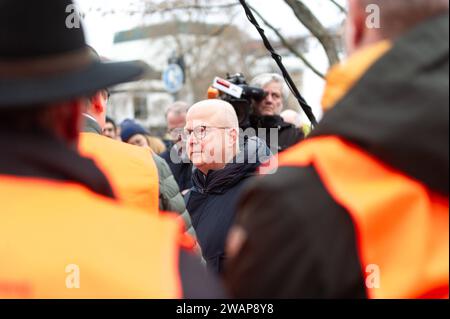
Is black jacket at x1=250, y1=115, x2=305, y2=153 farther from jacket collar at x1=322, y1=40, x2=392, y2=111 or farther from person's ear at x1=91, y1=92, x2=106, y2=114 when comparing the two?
jacket collar at x1=322, y1=40, x2=392, y2=111

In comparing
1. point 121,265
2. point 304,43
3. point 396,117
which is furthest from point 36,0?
point 304,43

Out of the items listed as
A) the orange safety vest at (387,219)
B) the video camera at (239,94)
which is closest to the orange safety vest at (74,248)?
the orange safety vest at (387,219)

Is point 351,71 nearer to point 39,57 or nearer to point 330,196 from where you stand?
point 330,196

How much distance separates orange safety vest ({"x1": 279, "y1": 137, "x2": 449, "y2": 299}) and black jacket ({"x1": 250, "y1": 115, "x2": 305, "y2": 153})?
11.9 feet

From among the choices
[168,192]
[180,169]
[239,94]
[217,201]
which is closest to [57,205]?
[168,192]

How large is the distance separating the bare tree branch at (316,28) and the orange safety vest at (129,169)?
253 cm

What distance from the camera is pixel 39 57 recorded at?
Answer: 1.38 metres

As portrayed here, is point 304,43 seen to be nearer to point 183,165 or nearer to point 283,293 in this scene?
point 183,165

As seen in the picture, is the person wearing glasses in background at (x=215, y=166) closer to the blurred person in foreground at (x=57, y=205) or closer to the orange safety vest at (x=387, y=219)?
the orange safety vest at (x=387, y=219)

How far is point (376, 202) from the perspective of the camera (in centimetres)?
155

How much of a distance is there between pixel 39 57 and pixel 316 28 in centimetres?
427

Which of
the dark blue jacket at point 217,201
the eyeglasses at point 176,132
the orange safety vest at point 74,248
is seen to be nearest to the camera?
the orange safety vest at point 74,248

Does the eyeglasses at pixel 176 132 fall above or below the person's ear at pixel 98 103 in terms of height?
above

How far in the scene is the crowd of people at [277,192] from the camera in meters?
1.31
